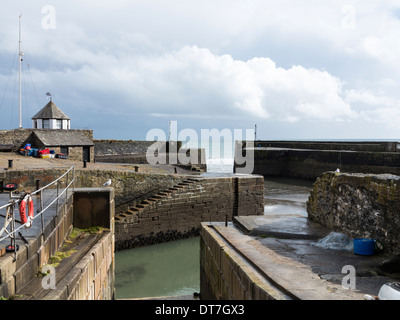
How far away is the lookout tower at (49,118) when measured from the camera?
106 feet

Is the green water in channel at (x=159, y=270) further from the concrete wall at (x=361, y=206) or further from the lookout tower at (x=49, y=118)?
the lookout tower at (x=49, y=118)

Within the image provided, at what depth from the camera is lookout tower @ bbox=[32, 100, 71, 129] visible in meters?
32.4

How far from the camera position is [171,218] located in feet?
53.9

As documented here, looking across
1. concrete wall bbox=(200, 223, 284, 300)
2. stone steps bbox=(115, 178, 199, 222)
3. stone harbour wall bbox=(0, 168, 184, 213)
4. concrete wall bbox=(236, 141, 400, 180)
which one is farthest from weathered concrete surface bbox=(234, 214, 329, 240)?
concrete wall bbox=(236, 141, 400, 180)

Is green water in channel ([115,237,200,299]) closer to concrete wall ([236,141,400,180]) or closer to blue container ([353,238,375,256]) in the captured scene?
blue container ([353,238,375,256])

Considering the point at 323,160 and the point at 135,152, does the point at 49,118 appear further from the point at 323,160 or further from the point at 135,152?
the point at 323,160

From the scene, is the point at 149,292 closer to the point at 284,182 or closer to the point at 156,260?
the point at 156,260

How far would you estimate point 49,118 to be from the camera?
3238cm

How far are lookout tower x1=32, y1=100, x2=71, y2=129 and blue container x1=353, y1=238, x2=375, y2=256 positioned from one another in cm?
3038

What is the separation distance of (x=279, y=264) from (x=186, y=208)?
1119cm

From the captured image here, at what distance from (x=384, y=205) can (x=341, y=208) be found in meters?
1.36

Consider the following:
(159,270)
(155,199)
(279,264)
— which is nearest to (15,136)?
(155,199)

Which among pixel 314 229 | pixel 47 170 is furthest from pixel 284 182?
pixel 314 229

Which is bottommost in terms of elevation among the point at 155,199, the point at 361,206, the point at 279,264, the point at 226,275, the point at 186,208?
the point at 186,208
